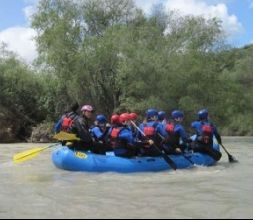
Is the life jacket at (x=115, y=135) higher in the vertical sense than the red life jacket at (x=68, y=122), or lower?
lower

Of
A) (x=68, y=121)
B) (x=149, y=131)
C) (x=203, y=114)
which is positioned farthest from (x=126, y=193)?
(x=203, y=114)

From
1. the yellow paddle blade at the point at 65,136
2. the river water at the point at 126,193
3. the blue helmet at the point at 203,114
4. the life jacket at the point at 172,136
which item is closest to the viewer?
the river water at the point at 126,193

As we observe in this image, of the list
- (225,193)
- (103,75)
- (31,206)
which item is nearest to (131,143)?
(225,193)

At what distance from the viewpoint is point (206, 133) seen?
500 inches

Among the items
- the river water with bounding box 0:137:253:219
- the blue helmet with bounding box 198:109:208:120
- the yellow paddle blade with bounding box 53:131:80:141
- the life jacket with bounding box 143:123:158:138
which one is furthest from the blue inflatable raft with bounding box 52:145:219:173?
the blue helmet with bounding box 198:109:208:120

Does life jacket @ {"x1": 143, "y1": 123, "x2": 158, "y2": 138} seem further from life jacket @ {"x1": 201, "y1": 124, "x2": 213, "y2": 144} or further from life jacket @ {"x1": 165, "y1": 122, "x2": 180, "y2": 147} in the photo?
life jacket @ {"x1": 201, "y1": 124, "x2": 213, "y2": 144}

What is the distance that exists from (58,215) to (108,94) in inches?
765

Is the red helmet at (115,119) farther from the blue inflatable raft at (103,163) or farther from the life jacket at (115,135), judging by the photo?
the blue inflatable raft at (103,163)

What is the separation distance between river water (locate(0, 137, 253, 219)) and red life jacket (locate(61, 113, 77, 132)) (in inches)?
35.6

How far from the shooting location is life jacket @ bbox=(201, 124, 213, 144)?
12703 mm

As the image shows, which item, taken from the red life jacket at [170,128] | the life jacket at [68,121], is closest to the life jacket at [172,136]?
the red life jacket at [170,128]

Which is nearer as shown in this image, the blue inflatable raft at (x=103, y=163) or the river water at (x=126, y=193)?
the river water at (x=126, y=193)

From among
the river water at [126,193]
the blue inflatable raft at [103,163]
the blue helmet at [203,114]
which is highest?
the blue helmet at [203,114]

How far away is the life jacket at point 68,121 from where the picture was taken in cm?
1139
